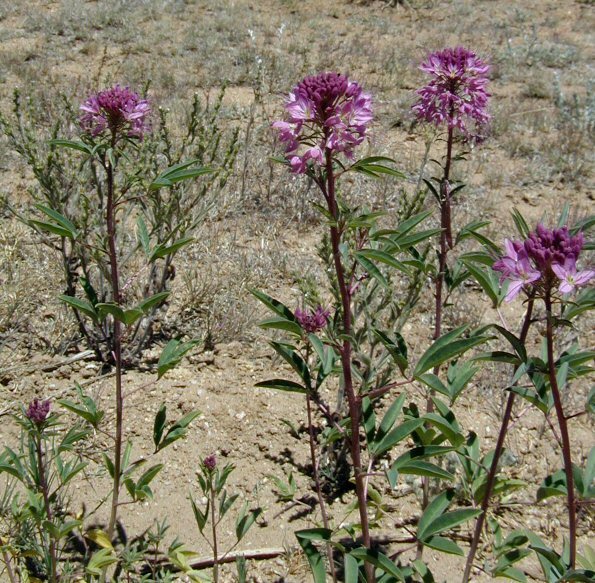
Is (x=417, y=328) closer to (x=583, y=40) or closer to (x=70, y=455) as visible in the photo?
(x=70, y=455)

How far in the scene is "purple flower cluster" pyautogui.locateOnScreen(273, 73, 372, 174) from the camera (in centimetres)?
151

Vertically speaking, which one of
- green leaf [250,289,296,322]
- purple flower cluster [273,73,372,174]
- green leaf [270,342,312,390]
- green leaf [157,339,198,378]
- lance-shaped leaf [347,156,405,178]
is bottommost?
green leaf [157,339,198,378]

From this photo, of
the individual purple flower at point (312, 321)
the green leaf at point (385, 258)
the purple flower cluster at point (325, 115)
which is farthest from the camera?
the individual purple flower at point (312, 321)

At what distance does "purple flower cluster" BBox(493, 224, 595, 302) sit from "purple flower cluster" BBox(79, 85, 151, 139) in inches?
43.8

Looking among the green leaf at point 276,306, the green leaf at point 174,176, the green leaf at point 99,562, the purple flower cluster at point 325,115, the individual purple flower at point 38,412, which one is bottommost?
the green leaf at point 99,562

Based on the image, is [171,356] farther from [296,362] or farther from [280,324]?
[280,324]

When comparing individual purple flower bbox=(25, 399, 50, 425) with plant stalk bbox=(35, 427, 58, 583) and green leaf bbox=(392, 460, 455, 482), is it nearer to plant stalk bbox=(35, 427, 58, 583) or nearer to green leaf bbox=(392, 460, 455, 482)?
plant stalk bbox=(35, 427, 58, 583)

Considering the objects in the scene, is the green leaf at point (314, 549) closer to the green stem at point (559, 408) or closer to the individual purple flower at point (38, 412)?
the green stem at point (559, 408)

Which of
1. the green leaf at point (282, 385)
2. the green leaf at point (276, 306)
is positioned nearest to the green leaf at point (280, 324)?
the green leaf at point (276, 306)

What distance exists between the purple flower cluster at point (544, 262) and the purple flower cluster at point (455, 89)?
3.74ft

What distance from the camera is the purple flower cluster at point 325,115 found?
151 centimetres

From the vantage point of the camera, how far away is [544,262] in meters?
1.32

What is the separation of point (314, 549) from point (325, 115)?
112cm

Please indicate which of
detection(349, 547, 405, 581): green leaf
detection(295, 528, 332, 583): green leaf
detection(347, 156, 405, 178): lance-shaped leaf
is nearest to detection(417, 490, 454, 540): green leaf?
detection(349, 547, 405, 581): green leaf
